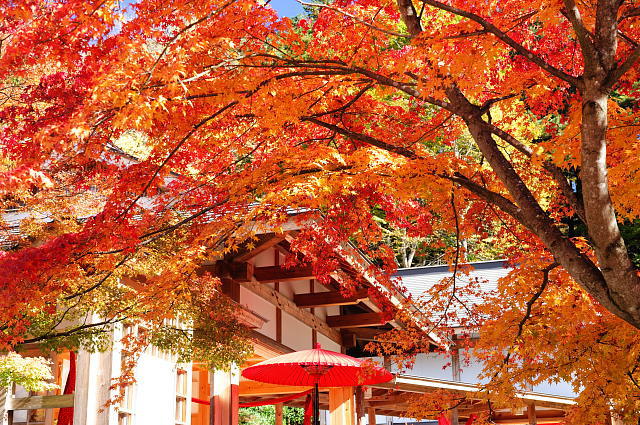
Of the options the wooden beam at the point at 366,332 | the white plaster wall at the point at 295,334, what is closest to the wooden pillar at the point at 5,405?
the white plaster wall at the point at 295,334

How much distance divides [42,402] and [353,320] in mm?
7010

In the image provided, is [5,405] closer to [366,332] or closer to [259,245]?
[259,245]

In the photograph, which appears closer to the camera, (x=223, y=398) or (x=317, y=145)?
(x=317, y=145)

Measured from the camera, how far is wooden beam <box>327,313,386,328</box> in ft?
42.6

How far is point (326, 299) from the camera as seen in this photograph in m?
11.6

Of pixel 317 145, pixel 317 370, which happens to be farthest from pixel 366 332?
pixel 317 145

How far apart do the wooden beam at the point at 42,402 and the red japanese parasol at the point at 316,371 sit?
→ 7.83 feet

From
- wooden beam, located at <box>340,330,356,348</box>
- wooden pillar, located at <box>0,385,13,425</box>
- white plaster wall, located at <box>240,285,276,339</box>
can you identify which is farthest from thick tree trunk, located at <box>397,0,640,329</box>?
wooden beam, located at <box>340,330,356,348</box>

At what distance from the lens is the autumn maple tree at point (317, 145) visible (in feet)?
14.6

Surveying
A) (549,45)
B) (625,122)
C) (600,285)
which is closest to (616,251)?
(600,285)

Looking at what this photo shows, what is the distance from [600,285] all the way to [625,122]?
152 cm

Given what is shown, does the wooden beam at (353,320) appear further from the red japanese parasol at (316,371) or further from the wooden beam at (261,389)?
the red japanese parasol at (316,371)

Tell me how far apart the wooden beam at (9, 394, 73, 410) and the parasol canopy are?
94.4 inches

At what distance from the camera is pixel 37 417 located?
366 inches
